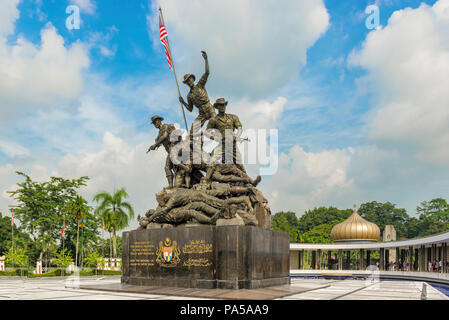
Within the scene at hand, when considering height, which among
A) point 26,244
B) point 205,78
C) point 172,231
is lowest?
point 26,244

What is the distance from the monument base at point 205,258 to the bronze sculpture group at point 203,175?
0.53 m

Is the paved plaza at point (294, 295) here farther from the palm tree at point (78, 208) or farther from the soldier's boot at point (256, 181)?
the palm tree at point (78, 208)

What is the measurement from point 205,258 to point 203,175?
12.8ft

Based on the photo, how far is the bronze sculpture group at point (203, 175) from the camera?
40.1 feet

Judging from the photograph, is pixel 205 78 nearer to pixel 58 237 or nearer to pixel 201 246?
pixel 201 246

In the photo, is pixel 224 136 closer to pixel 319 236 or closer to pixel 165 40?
pixel 165 40

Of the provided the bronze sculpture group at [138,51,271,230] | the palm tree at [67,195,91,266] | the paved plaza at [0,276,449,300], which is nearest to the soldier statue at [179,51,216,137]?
the bronze sculpture group at [138,51,271,230]

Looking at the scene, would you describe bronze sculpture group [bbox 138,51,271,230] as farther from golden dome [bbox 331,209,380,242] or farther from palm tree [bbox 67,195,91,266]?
golden dome [bbox 331,209,380,242]

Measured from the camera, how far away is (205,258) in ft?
36.1

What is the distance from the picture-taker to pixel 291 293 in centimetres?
1033

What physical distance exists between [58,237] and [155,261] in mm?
27743
